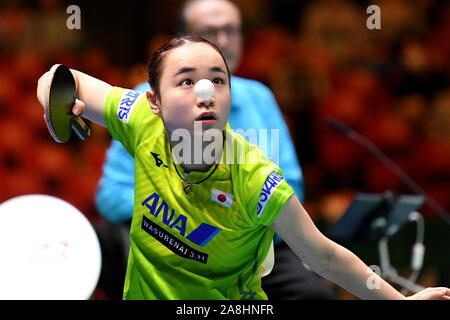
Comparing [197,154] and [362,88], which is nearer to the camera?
[197,154]

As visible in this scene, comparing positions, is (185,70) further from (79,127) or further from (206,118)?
(79,127)

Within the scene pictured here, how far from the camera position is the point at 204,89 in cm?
127

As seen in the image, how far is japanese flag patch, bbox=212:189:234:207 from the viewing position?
53.4 inches

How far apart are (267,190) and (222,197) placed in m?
0.10

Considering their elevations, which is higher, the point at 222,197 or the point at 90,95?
the point at 90,95

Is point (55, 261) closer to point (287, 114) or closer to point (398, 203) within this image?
point (398, 203)

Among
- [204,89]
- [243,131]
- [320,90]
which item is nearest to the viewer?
[204,89]

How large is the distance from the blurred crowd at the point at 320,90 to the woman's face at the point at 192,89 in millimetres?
2231

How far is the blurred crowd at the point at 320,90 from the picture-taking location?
3.71m

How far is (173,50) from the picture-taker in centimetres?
135

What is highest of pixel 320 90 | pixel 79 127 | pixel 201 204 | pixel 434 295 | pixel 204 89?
pixel 204 89

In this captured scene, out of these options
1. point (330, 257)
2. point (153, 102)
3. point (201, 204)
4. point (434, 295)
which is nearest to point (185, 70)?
point (153, 102)

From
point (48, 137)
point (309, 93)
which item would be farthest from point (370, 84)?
point (48, 137)

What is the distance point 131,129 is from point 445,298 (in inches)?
25.4
